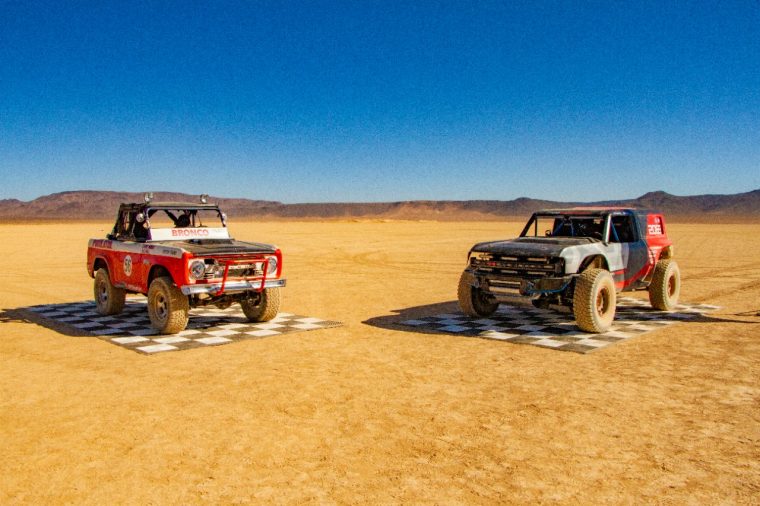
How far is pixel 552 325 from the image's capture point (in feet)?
34.4

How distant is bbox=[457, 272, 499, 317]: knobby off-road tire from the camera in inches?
427

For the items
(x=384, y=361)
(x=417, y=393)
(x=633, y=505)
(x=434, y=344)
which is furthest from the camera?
(x=434, y=344)

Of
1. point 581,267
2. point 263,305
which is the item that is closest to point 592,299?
point 581,267

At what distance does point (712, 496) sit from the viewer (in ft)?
13.8

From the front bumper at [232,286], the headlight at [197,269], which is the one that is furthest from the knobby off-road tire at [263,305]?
the headlight at [197,269]

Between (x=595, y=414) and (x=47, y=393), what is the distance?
575 centimetres

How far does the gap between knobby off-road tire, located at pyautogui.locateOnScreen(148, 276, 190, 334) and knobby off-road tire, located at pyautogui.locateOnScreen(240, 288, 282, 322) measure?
127 centimetres

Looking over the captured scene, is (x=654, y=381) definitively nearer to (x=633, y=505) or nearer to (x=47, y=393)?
(x=633, y=505)

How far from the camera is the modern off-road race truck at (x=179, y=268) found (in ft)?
30.8

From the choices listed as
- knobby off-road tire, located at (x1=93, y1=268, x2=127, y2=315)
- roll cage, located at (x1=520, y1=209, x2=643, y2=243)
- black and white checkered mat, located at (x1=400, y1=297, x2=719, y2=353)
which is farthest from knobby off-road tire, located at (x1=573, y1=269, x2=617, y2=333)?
knobby off-road tire, located at (x1=93, y1=268, x2=127, y2=315)

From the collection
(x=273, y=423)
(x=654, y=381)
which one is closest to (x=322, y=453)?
(x=273, y=423)

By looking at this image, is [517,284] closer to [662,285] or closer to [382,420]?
[662,285]

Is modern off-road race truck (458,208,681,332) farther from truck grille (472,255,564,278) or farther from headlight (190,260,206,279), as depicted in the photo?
headlight (190,260,206,279)

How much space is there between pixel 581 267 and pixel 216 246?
610 centimetres
